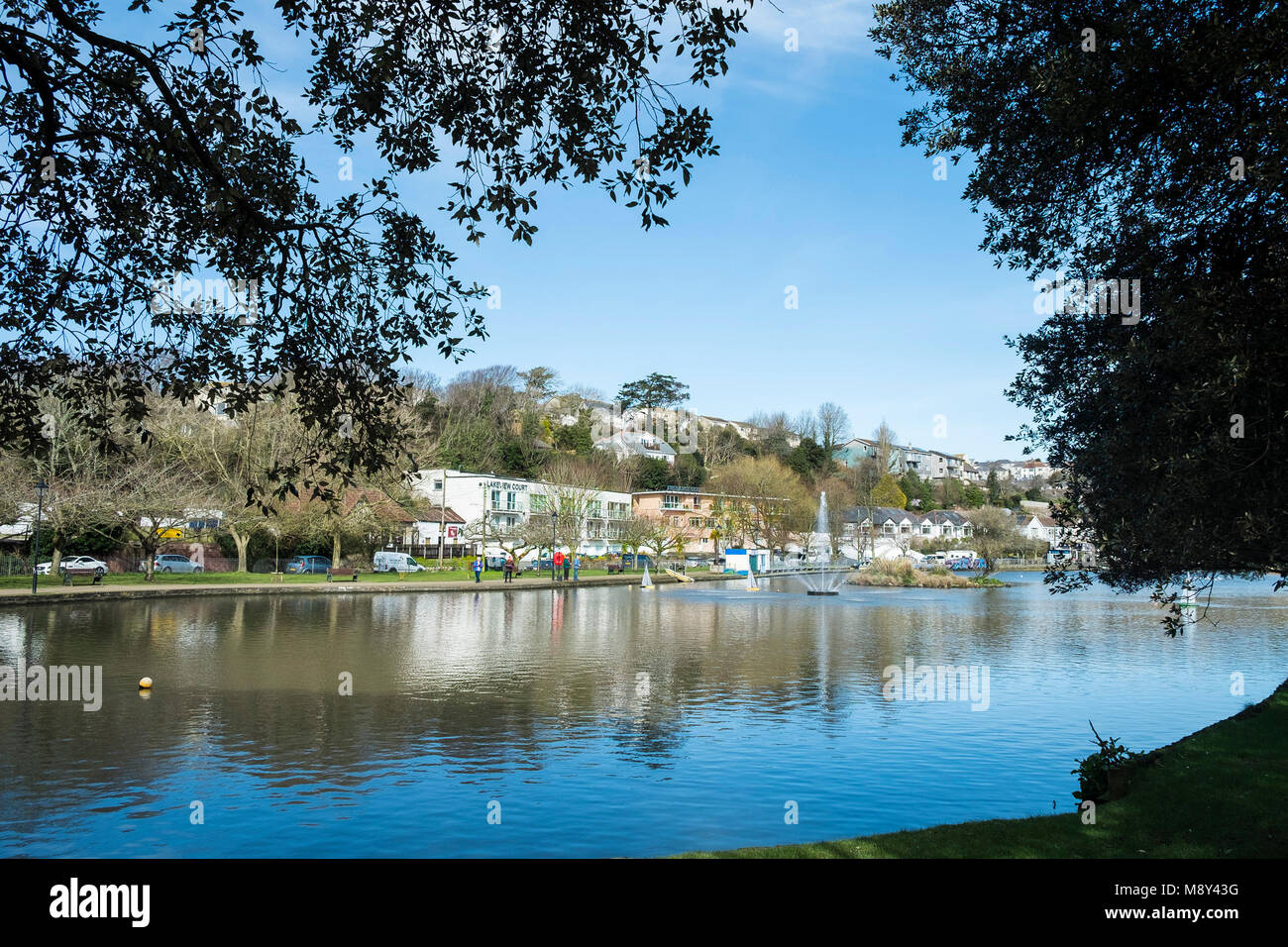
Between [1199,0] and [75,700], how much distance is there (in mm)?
19690

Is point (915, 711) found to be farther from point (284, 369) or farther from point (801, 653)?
point (284, 369)

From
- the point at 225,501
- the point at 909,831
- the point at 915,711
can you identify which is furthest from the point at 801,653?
the point at 225,501

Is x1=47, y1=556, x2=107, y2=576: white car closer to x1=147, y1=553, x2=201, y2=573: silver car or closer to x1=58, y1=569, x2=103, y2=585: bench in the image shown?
x1=58, y1=569, x2=103, y2=585: bench

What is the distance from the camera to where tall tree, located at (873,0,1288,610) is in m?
7.25

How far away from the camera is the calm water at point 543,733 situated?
10141mm

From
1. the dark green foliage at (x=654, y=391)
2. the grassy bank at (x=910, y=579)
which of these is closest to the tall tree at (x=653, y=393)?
the dark green foliage at (x=654, y=391)

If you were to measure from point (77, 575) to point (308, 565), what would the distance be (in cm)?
1344

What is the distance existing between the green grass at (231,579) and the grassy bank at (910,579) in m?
23.6

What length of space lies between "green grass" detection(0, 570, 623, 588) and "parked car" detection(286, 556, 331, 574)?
1552mm

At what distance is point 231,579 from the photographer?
2012 inches

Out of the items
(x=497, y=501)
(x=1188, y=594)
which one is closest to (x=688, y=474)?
(x=497, y=501)
